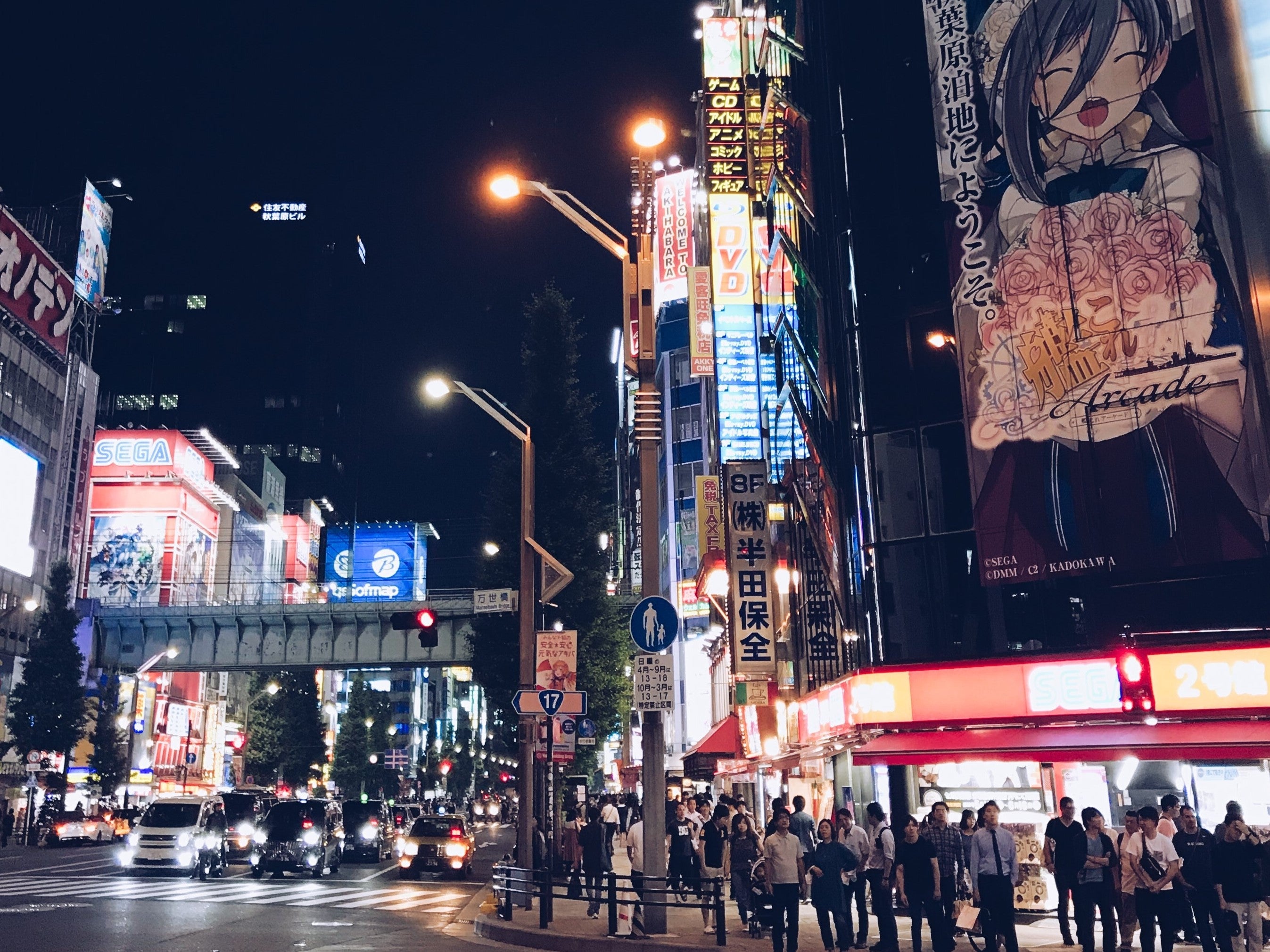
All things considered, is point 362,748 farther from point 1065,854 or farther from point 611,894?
point 1065,854

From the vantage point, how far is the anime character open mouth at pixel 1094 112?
1977 centimetres

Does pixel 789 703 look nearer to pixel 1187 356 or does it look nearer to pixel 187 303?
pixel 1187 356

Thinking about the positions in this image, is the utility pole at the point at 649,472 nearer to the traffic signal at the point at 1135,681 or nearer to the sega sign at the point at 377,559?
the traffic signal at the point at 1135,681

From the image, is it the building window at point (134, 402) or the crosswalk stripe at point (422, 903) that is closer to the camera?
the crosswalk stripe at point (422, 903)

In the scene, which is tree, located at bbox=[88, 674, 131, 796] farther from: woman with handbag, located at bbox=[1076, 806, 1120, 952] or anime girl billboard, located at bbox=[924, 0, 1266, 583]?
woman with handbag, located at bbox=[1076, 806, 1120, 952]

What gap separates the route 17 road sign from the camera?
18703mm

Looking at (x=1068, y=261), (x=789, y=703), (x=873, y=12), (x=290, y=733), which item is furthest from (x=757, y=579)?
(x=290, y=733)

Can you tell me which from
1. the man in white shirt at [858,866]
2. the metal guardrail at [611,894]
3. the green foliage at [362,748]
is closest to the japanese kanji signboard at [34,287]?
the green foliage at [362,748]

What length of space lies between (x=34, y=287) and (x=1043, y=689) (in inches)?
2672

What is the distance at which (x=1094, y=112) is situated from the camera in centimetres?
1984

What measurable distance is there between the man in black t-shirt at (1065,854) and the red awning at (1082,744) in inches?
53.4

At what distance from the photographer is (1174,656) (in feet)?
55.1

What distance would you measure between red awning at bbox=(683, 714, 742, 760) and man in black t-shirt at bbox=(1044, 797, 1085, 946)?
1377cm

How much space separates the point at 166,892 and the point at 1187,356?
2098 centimetres
